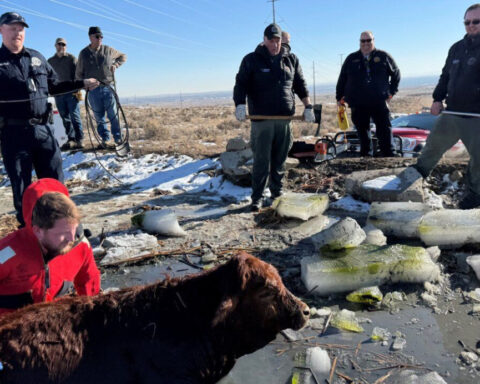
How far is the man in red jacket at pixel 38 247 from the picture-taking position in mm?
2381

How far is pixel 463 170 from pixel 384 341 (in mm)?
4824

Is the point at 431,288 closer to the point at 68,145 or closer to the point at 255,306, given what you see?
the point at 255,306

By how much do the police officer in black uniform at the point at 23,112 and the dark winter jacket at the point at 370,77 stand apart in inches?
199

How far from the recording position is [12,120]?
4.71m

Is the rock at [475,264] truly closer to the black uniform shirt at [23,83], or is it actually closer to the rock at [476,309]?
Answer: the rock at [476,309]

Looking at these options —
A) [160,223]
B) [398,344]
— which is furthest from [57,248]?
[160,223]

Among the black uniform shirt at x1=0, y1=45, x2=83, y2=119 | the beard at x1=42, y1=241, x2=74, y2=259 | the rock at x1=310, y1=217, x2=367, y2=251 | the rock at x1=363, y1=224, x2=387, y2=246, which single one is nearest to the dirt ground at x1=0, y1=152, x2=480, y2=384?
the rock at x1=310, y1=217, x2=367, y2=251

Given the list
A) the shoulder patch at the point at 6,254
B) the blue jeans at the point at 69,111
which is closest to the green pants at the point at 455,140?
the shoulder patch at the point at 6,254

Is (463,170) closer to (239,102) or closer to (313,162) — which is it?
(313,162)

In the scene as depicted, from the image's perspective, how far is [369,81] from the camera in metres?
7.28

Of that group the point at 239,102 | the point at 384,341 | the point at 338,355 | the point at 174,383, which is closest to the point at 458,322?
the point at 384,341

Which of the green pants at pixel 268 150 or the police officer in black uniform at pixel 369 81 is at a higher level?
the police officer in black uniform at pixel 369 81

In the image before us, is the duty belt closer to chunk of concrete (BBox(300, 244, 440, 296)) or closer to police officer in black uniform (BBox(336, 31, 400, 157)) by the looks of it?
chunk of concrete (BBox(300, 244, 440, 296))

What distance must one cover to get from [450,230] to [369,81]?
373cm
